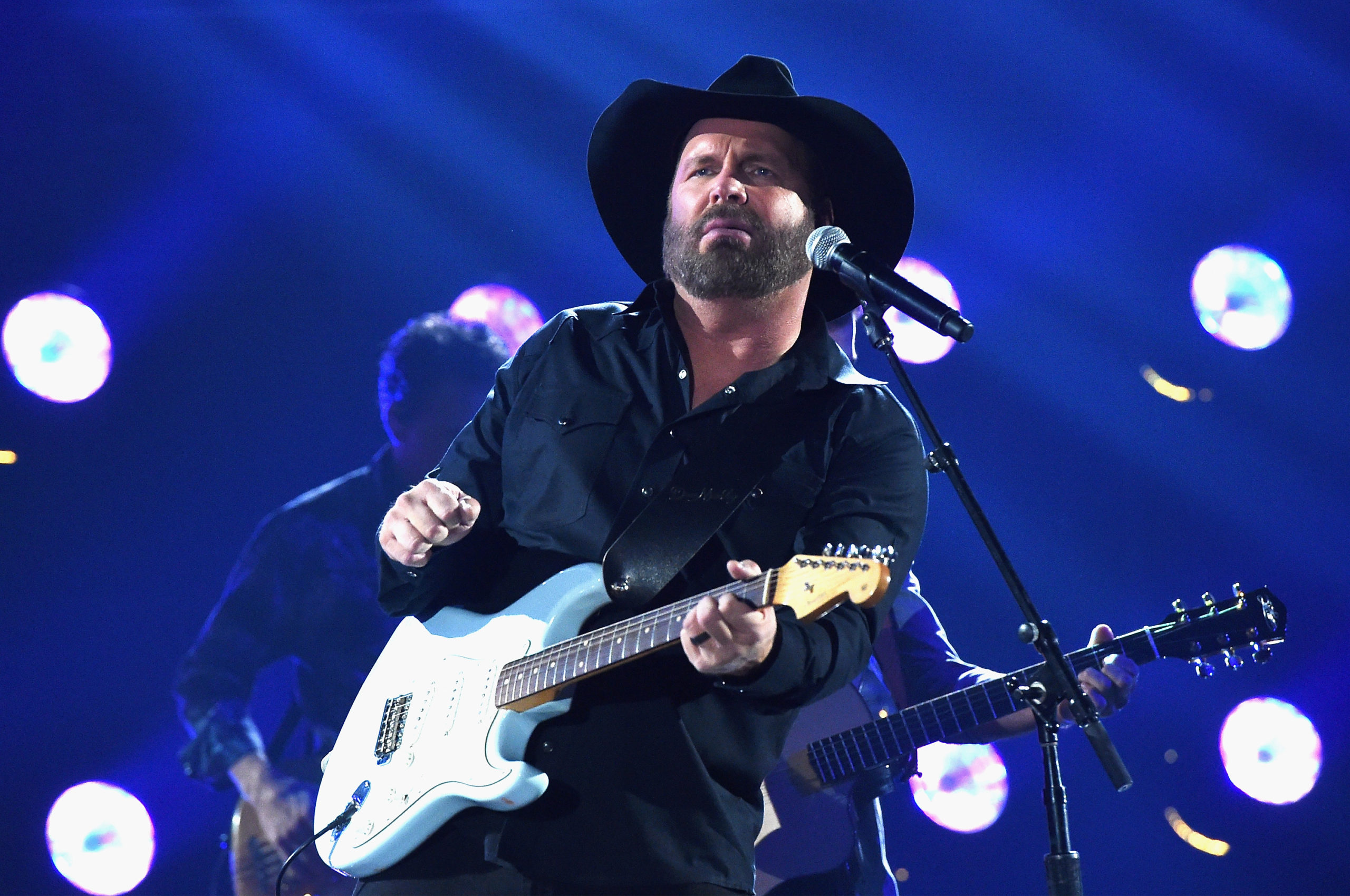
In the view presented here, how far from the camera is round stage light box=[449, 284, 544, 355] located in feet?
19.7

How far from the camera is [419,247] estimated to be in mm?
6023

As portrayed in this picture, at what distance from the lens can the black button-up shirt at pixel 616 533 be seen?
6.36 ft

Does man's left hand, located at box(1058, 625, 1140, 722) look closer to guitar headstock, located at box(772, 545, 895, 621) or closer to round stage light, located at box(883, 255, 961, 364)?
guitar headstock, located at box(772, 545, 895, 621)

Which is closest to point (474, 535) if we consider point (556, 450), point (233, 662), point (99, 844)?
point (556, 450)

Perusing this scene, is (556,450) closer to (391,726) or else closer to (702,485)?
(702,485)

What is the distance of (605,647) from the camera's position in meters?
1.97

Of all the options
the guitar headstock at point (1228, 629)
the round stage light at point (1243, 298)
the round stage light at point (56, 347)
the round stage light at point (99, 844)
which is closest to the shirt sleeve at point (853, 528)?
the guitar headstock at point (1228, 629)

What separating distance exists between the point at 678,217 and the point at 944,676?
87.5 inches

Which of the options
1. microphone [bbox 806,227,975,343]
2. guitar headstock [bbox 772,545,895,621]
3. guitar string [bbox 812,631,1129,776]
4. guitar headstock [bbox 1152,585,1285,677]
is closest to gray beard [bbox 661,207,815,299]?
microphone [bbox 806,227,975,343]

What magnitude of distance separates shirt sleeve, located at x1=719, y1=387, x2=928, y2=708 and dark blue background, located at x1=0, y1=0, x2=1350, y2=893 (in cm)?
351

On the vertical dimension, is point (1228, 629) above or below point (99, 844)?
below

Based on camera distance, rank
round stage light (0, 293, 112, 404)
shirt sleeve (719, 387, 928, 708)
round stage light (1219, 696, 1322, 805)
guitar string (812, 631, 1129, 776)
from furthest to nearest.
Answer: round stage light (0, 293, 112, 404)
round stage light (1219, 696, 1322, 805)
guitar string (812, 631, 1129, 776)
shirt sleeve (719, 387, 928, 708)

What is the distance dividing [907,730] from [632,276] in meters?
3.20

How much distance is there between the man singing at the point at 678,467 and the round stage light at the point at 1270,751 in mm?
3619
